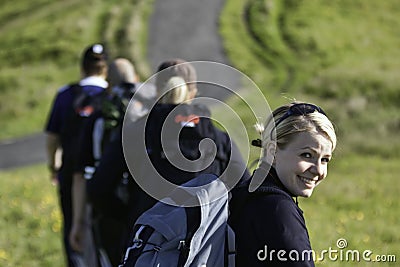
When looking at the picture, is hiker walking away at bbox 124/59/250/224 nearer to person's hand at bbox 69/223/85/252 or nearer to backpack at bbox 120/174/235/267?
backpack at bbox 120/174/235/267

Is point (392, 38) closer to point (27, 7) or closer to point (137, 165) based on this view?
point (27, 7)

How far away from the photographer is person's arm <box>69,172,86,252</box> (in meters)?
6.02

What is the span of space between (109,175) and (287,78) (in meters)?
31.4

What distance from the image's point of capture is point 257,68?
37531 millimetres

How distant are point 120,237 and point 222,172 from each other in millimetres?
1466

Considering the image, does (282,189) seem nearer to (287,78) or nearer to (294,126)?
(294,126)

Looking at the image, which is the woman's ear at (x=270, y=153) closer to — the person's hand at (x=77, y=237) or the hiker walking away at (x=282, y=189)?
the hiker walking away at (x=282, y=189)

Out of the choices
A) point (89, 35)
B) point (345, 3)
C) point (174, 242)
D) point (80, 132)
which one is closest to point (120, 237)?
A: point (80, 132)

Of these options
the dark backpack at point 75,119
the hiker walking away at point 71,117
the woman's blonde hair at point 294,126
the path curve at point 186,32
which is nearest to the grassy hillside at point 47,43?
the path curve at point 186,32

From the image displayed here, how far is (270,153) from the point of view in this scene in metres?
3.25

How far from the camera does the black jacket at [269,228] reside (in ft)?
9.62

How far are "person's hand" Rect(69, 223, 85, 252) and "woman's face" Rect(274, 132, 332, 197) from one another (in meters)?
3.26

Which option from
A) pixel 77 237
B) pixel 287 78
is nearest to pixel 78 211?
pixel 77 237

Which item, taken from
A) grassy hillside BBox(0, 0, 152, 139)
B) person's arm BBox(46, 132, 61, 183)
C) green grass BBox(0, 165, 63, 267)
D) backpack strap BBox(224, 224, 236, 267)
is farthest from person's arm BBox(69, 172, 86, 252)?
grassy hillside BBox(0, 0, 152, 139)
